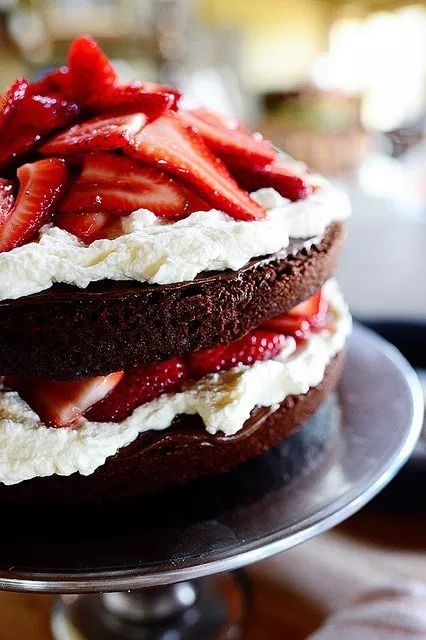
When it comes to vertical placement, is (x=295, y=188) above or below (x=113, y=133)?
below

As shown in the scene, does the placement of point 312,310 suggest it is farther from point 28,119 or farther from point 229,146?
point 28,119

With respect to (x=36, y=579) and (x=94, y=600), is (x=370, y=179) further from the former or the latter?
(x=36, y=579)

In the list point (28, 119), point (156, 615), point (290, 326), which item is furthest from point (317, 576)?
point (28, 119)

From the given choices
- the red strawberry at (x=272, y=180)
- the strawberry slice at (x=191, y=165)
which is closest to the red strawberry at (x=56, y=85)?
the strawberry slice at (x=191, y=165)

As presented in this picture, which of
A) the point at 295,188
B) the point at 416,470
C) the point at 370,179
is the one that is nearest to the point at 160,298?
the point at 295,188

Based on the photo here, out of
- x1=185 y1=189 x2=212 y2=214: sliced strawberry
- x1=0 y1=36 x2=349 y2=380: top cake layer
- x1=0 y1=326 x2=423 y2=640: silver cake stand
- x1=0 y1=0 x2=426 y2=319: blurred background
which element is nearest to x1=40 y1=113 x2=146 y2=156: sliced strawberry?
x1=0 y1=36 x2=349 y2=380: top cake layer

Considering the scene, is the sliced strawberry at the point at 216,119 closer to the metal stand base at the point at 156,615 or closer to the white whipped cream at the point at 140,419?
the white whipped cream at the point at 140,419
